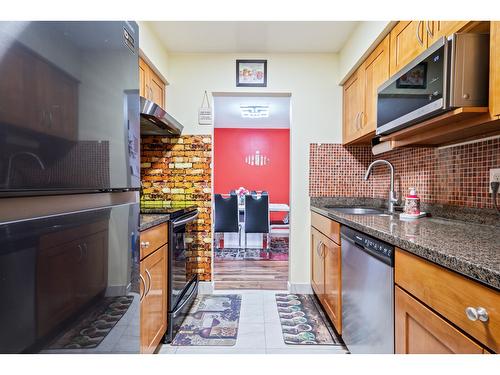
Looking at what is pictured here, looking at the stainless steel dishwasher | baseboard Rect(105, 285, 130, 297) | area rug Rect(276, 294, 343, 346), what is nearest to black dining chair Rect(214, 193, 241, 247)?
area rug Rect(276, 294, 343, 346)

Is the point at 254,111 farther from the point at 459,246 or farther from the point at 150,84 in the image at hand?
the point at 459,246

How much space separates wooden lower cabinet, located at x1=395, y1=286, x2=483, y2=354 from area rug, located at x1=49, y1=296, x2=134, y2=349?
2.81ft

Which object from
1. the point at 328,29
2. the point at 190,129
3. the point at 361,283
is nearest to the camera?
the point at 361,283

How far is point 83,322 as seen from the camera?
0.56 meters

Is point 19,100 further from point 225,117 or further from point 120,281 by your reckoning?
point 225,117

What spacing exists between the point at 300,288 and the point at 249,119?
13.3ft

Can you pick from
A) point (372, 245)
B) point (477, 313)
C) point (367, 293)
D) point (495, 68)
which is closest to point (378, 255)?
point (372, 245)

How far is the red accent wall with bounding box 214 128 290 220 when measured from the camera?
681 centimetres

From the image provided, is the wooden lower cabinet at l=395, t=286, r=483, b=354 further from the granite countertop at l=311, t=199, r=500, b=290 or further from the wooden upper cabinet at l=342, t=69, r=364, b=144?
the wooden upper cabinet at l=342, t=69, r=364, b=144

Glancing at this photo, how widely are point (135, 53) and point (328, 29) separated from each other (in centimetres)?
205

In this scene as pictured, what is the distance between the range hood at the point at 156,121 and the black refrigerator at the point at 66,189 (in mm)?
1099

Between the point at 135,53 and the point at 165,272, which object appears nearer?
the point at 135,53

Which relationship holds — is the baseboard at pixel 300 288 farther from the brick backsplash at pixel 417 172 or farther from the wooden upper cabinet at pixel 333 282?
the brick backsplash at pixel 417 172

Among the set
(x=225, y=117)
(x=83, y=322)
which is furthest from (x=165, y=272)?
(x=225, y=117)
